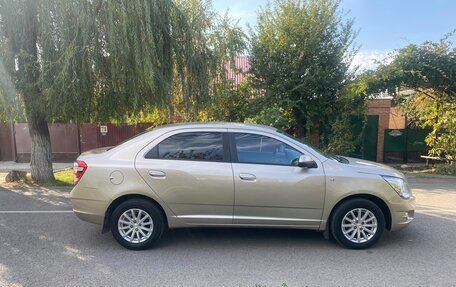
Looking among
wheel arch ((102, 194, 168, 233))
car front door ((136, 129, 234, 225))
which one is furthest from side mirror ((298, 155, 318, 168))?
wheel arch ((102, 194, 168, 233))

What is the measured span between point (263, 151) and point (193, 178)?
975 mm

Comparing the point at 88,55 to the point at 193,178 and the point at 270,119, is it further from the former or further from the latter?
the point at 270,119

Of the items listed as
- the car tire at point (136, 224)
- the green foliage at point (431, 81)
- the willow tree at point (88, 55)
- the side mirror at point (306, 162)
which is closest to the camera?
the side mirror at point (306, 162)

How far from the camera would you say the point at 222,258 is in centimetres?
432

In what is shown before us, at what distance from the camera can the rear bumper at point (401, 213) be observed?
4.58m

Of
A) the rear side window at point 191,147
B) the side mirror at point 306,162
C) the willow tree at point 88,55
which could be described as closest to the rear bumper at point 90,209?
the rear side window at point 191,147

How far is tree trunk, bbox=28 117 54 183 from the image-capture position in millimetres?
8836

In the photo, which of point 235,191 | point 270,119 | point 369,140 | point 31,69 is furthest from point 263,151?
point 369,140

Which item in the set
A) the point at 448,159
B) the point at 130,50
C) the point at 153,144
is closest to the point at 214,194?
the point at 153,144

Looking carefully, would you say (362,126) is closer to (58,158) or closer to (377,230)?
(377,230)

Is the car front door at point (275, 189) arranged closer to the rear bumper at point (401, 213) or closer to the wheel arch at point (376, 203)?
the wheel arch at point (376, 203)

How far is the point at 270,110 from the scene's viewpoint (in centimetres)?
1142

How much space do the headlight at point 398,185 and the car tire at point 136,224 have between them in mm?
2990

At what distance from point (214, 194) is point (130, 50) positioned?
425 cm
